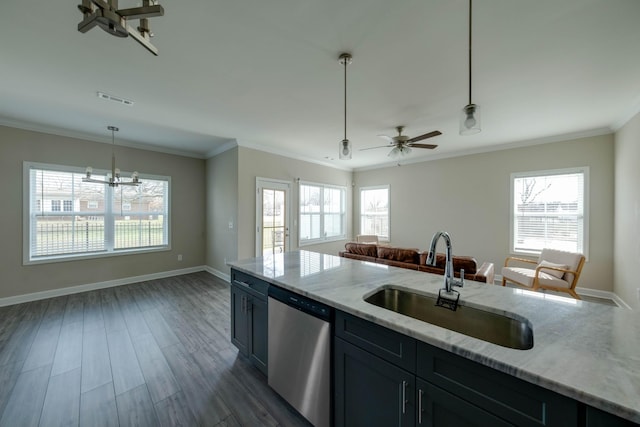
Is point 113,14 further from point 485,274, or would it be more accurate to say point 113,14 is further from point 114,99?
point 485,274

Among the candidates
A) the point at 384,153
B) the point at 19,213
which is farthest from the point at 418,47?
the point at 19,213

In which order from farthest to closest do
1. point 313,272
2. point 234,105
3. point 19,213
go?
1. point 19,213
2. point 234,105
3. point 313,272

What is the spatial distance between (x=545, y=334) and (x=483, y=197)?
4914 mm

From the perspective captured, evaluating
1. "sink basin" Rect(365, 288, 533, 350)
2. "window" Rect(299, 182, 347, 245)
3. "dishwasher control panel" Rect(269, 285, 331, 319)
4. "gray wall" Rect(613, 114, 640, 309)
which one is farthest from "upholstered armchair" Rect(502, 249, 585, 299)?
"window" Rect(299, 182, 347, 245)

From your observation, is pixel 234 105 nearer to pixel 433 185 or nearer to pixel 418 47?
pixel 418 47

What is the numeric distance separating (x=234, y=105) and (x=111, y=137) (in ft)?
10.00

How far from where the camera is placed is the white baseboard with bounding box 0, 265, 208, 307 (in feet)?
12.3

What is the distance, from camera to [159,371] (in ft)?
7.35

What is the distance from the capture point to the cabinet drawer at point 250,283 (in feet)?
6.76

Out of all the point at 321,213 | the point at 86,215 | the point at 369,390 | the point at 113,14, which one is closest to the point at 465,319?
the point at 369,390

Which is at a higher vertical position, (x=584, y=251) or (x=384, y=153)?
(x=384, y=153)

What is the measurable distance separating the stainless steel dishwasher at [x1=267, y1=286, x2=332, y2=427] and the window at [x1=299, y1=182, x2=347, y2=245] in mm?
4091

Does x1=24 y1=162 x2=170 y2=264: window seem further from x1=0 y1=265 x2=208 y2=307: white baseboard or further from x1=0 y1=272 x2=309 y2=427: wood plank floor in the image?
x1=0 y1=272 x2=309 y2=427: wood plank floor

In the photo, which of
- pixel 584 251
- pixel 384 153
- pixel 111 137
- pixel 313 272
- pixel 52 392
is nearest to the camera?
pixel 52 392
